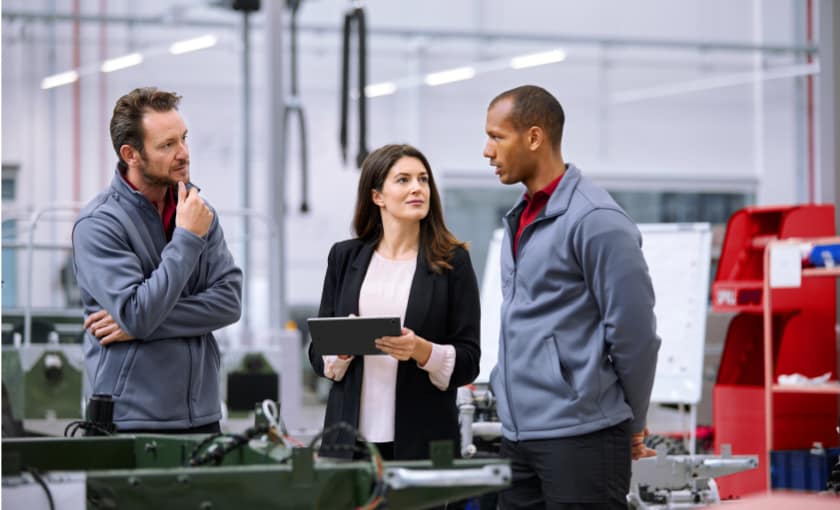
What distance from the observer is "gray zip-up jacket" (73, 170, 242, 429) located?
2.44 meters

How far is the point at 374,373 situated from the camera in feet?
8.77

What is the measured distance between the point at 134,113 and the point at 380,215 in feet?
2.06

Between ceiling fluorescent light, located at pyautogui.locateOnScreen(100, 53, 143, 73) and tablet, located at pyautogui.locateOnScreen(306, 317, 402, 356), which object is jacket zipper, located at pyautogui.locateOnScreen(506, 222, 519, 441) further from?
ceiling fluorescent light, located at pyautogui.locateOnScreen(100, 53, 143, 73)

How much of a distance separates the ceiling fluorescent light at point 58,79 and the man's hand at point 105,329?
917cm

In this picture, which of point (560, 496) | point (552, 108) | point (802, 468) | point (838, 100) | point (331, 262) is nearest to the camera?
point (560, 496)

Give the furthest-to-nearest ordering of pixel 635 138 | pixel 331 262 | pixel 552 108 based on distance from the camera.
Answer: pixel 635 138
pixel 331 262
pixel 552 108

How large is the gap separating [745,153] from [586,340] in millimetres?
10762

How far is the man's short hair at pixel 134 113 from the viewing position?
2.57 meters

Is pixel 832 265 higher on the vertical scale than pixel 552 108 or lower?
lower

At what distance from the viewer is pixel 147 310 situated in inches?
95.0

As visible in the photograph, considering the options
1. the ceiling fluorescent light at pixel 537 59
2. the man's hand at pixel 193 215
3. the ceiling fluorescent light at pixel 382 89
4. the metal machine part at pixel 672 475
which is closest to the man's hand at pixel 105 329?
the man's hand at pixel 193 215

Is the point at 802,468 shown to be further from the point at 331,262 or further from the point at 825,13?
the point at 331,262

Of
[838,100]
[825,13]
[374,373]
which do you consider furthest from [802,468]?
[374,373]

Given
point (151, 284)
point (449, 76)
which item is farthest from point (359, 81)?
point (449, 76)
